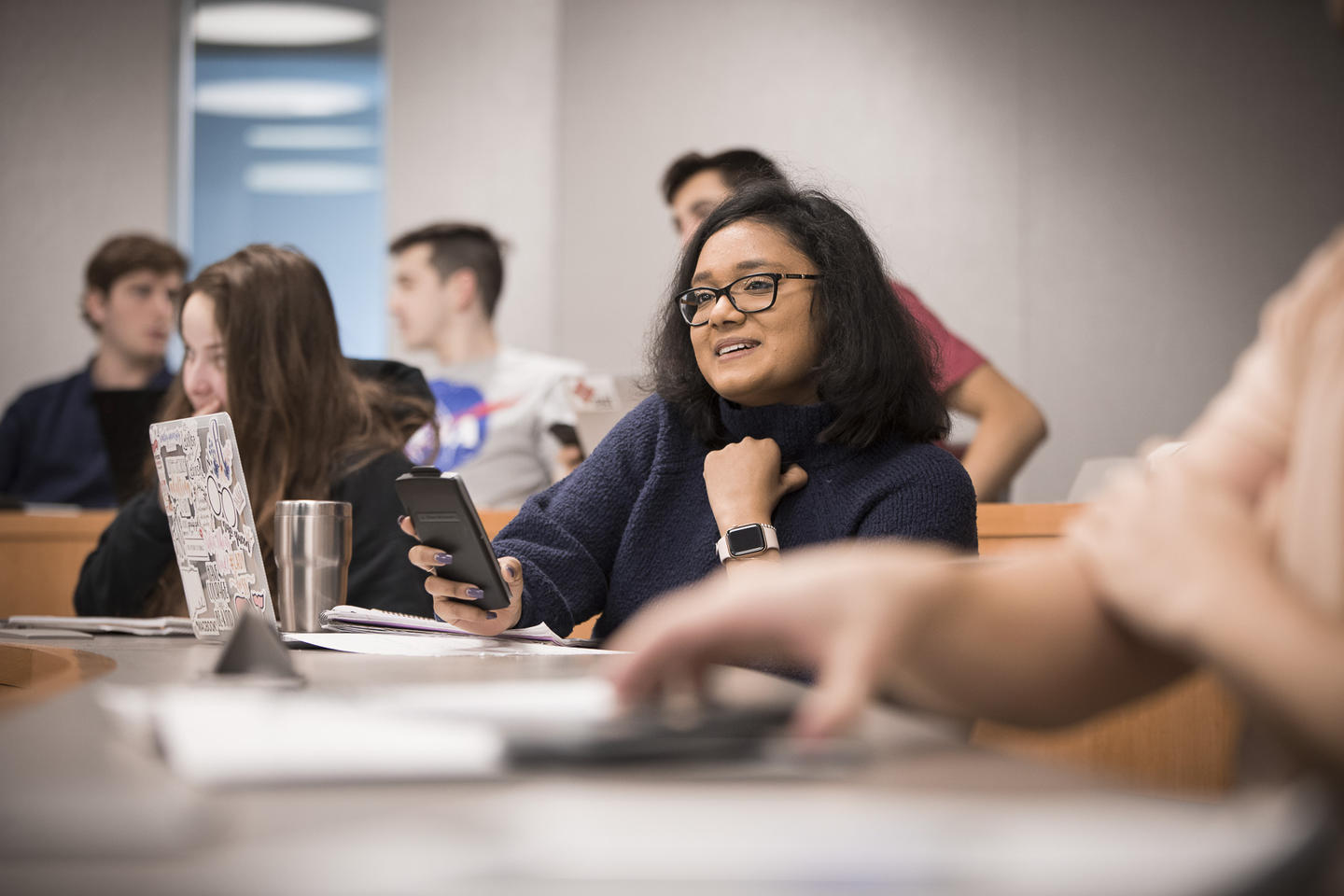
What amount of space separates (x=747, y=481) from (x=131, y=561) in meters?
0.97

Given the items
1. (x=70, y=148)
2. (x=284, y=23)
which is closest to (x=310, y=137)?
(x=284, y=23)

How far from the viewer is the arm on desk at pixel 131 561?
1.87m

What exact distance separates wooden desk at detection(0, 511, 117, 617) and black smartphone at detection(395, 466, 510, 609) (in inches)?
65.6

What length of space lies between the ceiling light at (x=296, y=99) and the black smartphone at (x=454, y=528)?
4.07 meters

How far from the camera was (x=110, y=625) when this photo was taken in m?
1.44

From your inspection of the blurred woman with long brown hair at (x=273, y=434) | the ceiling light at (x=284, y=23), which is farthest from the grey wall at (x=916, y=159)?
the blurred woman with long brown hair at (x=273, y=434)

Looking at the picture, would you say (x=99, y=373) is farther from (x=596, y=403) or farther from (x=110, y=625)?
(x=110, y=625)

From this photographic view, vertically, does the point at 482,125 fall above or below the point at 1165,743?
above

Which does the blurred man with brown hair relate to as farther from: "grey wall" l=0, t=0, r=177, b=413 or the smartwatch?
the smartwatch

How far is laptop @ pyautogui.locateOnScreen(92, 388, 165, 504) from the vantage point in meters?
2.43

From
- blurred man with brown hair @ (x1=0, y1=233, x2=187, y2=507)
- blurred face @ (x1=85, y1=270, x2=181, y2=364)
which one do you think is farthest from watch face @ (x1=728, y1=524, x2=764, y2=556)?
blurred face @ (x1=85, y1=270, x2=181, y2=364)

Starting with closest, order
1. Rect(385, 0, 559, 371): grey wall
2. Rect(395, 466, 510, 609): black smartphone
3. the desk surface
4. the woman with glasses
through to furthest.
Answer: the desk surface, Rect(395, 466, 510, 609): black smartphone, the woman with glasses, Rect(385, 0, 559, 371): grey wall

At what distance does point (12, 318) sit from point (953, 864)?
5329 mm

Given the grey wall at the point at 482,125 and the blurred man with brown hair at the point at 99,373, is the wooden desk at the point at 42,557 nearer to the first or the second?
the blurred man with brown hair at the point at 99,373
